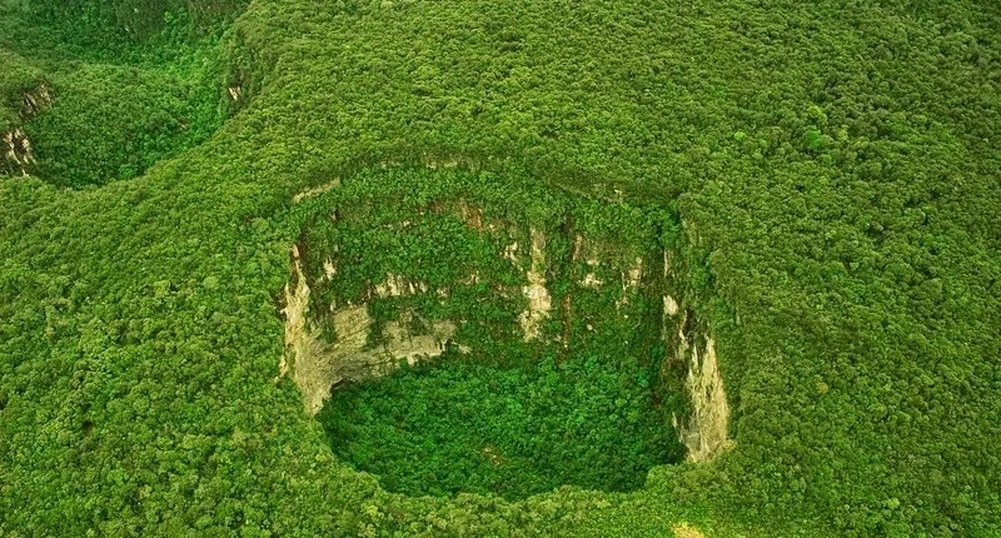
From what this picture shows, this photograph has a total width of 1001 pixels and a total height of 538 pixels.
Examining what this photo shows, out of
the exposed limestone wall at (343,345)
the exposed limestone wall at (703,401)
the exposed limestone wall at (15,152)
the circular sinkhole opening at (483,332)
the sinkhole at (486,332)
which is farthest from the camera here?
the exposed limestone wall at (15,152)

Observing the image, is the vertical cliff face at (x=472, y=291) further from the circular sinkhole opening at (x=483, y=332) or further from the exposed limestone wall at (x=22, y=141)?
the exposed limestone wall at (x=22, y=141)

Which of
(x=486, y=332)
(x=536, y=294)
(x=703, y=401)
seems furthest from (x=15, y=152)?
(x=703, y=401)

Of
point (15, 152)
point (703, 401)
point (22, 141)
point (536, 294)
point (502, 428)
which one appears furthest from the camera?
point (22, 141)

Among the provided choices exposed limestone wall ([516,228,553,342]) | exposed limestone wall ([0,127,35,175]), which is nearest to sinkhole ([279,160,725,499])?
exposed limestone wall ([516,228,553,342])

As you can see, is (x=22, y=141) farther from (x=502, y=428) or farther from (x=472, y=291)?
(x=502, y=428)

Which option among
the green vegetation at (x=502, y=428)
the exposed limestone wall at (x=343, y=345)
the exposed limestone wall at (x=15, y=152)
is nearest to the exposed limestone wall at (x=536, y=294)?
the green vegetation at (x=502, y=428)
